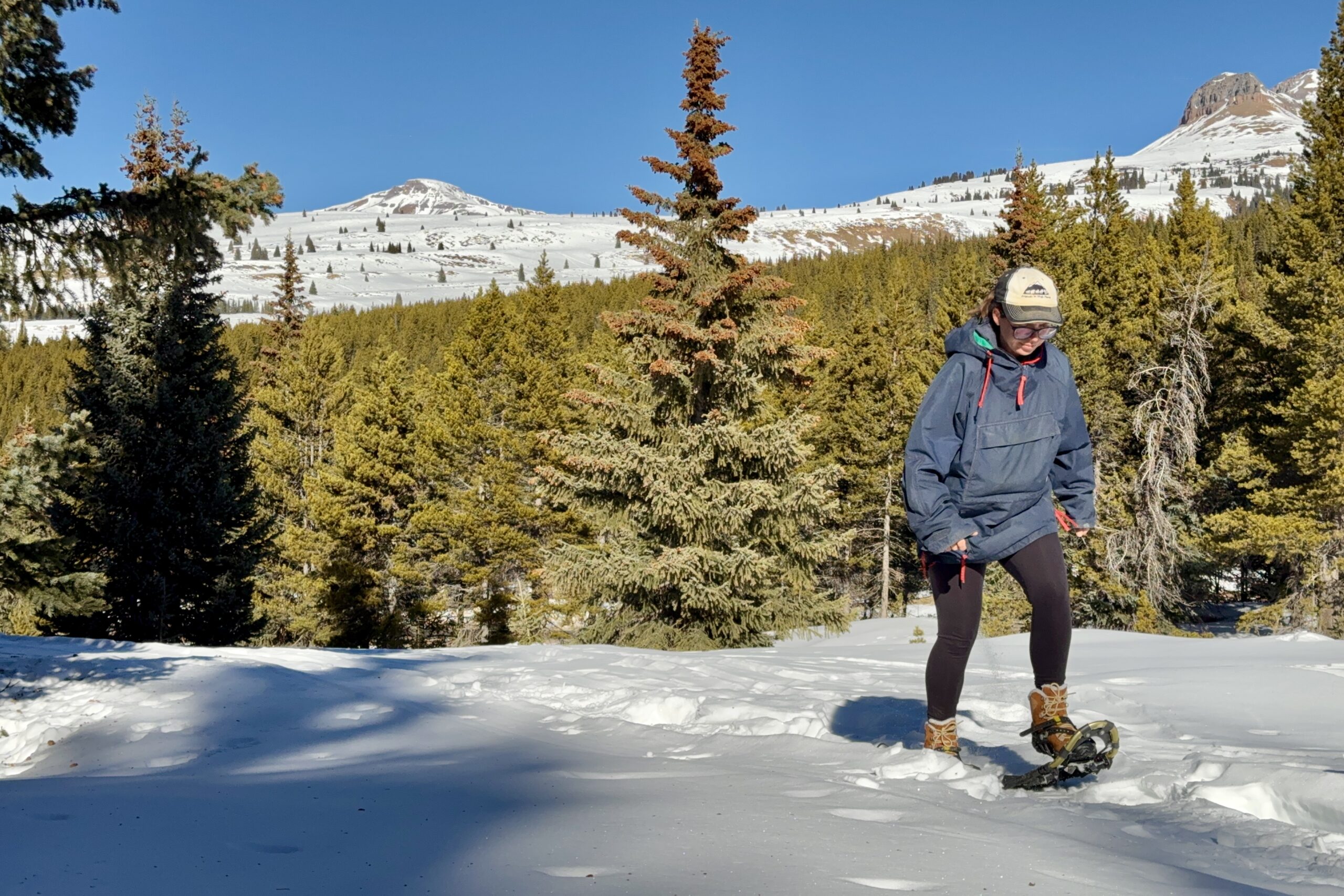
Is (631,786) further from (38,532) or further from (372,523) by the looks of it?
(372,523)

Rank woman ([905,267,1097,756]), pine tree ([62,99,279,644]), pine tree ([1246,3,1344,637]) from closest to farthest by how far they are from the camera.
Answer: woman ([905,267,1097,756]), pine tree ([62,99,279,644]), pine tree ([1246,3,1344,637])

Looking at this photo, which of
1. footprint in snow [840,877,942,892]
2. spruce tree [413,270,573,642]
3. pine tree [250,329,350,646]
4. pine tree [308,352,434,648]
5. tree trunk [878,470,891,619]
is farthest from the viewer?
tree trunk [878,470,891,619]

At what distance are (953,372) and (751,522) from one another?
959 cm

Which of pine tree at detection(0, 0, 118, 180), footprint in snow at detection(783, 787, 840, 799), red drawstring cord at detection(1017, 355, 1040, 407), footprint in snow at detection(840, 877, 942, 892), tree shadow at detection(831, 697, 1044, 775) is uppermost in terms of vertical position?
pine tree at detection(0, 0, 118, 180)

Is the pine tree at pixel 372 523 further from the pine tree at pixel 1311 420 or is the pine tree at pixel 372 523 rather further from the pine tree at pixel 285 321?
the pine tree at pixel 1311 420

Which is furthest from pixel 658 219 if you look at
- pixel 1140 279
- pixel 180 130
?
pixel 1140 279

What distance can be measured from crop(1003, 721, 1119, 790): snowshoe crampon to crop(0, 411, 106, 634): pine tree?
877cm

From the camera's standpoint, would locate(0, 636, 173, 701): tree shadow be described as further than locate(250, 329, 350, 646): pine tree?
No

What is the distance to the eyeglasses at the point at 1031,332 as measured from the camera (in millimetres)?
3264

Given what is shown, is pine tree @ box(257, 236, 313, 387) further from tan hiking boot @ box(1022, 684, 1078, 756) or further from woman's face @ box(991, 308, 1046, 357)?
tan hiking boot @ box(1022, 684, 1078, 756)

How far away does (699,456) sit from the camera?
12672 mm

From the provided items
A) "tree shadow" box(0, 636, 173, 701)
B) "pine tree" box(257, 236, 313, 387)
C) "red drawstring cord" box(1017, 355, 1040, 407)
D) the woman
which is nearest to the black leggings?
the woman

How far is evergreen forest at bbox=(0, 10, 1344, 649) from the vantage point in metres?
12.2

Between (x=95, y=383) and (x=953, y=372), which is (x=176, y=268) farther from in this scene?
(x=95, y=383)
